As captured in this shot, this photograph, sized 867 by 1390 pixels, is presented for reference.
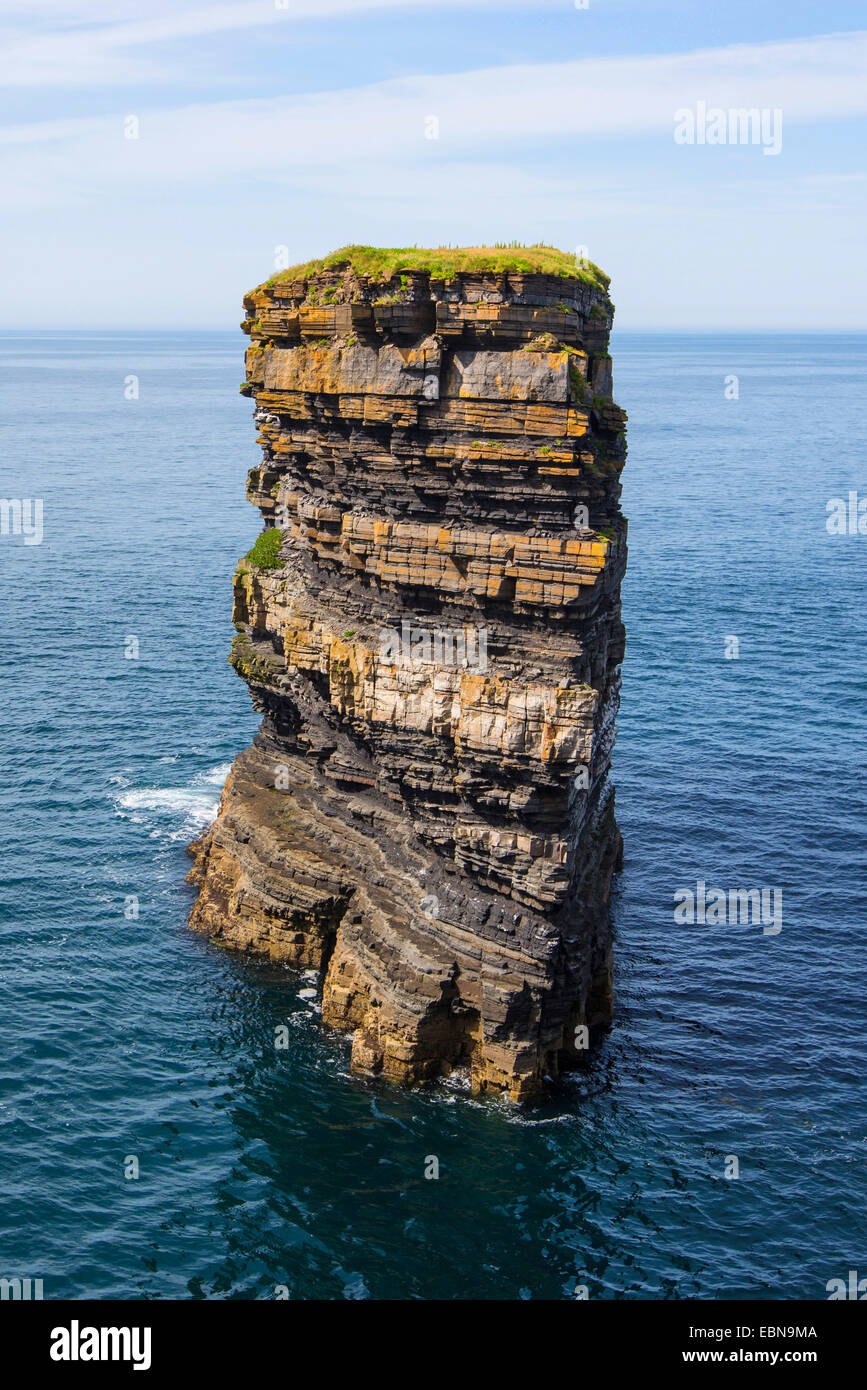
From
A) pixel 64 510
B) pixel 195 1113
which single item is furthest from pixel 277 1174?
pixel 64 510

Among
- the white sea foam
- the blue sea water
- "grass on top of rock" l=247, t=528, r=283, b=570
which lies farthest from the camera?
the white sea foam

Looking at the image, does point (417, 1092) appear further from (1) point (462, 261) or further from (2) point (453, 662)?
(1) point (462, 261)

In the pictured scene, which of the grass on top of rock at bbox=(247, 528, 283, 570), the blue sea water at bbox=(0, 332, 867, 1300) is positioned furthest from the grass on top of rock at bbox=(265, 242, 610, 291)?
the blue sea water at bbox=(0, 332, 867, 1300)

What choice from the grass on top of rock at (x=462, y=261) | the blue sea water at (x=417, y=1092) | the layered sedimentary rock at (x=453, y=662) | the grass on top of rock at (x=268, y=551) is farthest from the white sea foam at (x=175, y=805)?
the grass on top of rock at (x=462, y=261)

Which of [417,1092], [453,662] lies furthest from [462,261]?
[417,1092]

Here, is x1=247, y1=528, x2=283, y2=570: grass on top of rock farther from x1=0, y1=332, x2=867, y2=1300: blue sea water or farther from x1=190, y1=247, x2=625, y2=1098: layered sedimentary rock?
x1=0, y1=332, x2=867, y2=1300: blue sea water

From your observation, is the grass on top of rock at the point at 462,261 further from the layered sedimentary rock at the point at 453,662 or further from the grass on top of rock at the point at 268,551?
the grass on top of rock at the point at 268,551
